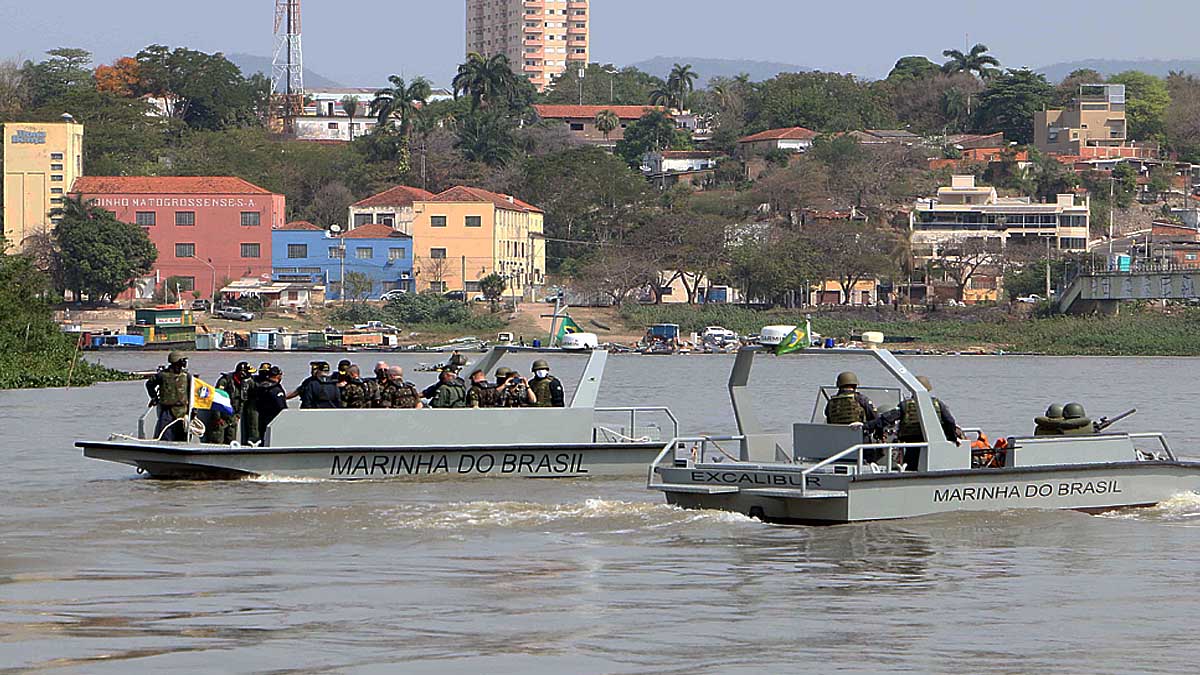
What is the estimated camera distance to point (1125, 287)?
99.4 metres

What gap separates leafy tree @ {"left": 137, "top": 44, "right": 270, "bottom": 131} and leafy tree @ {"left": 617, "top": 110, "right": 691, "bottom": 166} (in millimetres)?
30738

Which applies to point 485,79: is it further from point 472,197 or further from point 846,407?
point 846,407

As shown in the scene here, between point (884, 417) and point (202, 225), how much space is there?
102 m

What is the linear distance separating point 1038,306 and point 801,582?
97.3m

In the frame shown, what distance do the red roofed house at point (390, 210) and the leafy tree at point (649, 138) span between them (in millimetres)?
41281

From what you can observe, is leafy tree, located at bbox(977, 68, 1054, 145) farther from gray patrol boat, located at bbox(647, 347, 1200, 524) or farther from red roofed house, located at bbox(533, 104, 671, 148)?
gray patrol boat, located at bbox(647, 347, 1200, 524)

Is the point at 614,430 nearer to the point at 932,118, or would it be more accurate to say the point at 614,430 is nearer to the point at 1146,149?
the point at 1146,149

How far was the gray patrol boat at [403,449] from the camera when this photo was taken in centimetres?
2225

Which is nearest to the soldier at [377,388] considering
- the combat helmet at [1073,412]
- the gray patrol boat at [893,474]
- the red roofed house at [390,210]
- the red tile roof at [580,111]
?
the gray patrol boat at [893,474]

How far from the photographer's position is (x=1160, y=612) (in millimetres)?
14406

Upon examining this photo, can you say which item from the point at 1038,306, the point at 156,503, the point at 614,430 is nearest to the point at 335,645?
the point at 156,503

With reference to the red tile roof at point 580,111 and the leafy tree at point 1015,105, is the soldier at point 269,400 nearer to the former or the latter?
the leafy tree at point 1015,105

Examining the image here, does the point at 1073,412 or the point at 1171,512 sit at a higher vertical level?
the point at 1073,412

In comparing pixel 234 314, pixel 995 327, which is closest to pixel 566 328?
pixel 234 314
